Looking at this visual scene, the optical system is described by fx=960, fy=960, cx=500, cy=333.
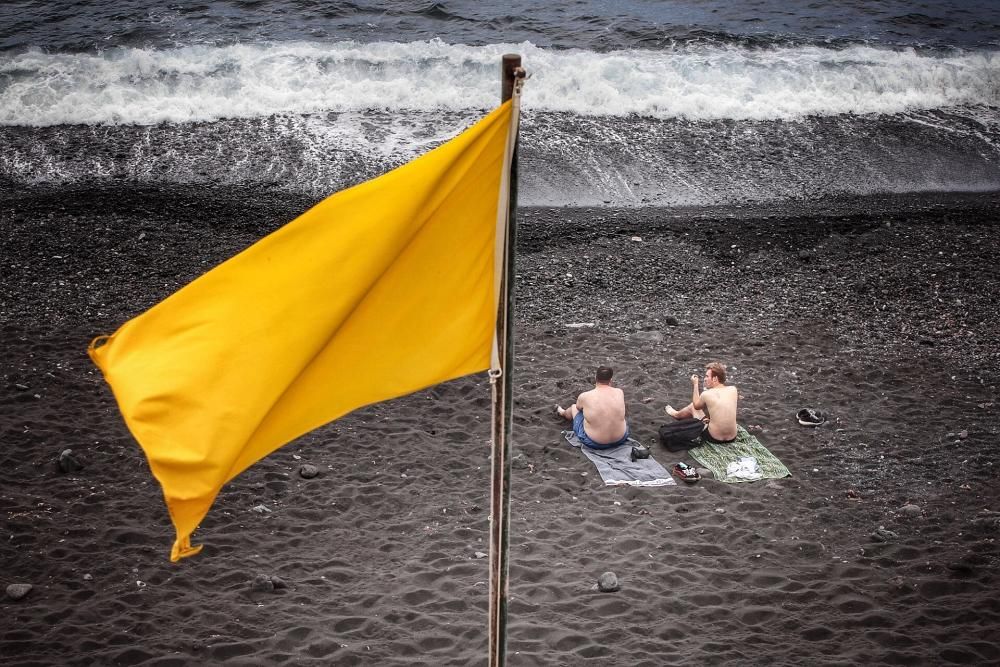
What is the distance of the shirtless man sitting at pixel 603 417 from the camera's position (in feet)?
28.0

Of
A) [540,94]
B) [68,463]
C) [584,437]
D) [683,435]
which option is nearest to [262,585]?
[68,463]

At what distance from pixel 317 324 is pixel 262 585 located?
3.72 meters

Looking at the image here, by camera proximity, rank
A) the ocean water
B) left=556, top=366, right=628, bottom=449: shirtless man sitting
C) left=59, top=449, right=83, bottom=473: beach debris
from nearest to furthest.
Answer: left=59, top=449, right=83, bottom=473: beach debris
left=556, top=366, right=628, bottom=449: shirtless man sitting
the ocean water

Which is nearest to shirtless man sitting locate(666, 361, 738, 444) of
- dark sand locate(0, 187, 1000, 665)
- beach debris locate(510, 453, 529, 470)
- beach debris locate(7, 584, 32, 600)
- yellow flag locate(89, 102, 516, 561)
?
dark sand locate(0, 187, 1000, 665)

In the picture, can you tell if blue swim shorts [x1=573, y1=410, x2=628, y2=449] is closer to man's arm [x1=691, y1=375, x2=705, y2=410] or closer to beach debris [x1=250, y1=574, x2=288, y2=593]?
man's arm [x1=691, y1=375, x2=705, y2=410]

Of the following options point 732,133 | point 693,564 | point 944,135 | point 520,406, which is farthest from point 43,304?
point 944,135

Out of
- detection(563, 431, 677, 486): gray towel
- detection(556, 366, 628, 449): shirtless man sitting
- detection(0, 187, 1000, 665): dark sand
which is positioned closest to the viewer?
detection(0, 187, 1000, 665): dark sand

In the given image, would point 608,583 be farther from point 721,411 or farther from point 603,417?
point 721,411

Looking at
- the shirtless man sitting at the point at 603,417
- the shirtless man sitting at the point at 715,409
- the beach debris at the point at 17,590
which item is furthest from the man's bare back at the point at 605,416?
the beach debris at the point at 17,590

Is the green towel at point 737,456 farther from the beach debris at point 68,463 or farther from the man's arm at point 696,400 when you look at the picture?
the beach debris at point 68,463

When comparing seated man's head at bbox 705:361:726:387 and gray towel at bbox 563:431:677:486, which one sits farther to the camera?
seated man's head at bbox 705:361:726:387

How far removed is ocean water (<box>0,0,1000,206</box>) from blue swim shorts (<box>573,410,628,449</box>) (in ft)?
21.0

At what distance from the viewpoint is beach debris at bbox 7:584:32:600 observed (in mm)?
6628

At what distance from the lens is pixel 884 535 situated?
7.66 metres
